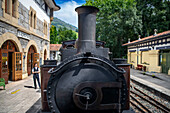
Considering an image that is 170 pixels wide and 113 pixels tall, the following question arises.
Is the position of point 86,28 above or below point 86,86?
above

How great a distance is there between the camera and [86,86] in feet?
7.86

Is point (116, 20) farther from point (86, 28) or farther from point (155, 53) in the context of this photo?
point (86, 28)

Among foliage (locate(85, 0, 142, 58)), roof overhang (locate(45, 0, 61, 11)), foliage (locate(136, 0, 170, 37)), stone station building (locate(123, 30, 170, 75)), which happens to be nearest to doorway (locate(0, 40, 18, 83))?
roof overhang (locate(45, 0, 61, 11))

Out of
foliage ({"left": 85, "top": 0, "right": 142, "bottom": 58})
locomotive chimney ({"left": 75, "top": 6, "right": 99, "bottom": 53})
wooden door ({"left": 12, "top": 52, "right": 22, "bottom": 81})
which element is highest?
foliage ({"left": 85, "top": 0, "right": 142, "bottom": 58})

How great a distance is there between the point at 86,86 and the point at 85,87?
33 millimetres

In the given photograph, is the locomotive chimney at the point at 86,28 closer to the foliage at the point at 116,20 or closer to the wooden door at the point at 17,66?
the wooden door at the point at 17,66

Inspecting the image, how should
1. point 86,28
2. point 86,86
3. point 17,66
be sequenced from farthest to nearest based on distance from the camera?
point 17,66, point 86,28, point 86,86

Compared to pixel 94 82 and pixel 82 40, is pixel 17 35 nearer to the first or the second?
pixel 82 40

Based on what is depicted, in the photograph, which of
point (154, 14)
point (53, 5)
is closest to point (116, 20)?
point (154, 14)

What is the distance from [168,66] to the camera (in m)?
11.7

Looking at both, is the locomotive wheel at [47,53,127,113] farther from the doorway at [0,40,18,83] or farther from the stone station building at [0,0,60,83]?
the doorway at [0,40,18,83]

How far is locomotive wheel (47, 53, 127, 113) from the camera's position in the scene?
7.91ft

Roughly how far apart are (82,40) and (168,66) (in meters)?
11.9

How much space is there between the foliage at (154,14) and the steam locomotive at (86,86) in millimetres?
22981
